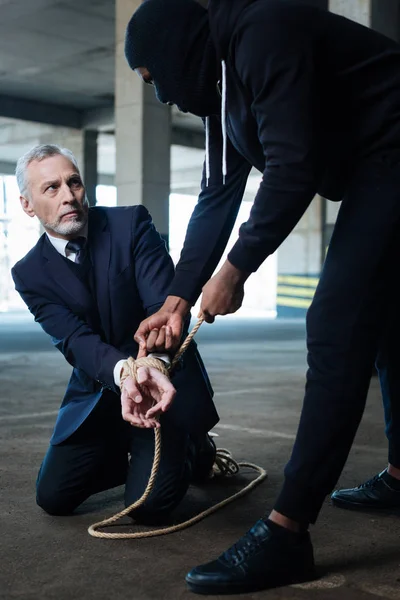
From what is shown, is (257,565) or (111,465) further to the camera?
(111,465)

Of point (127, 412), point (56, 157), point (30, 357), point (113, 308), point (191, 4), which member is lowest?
point (30, 357)

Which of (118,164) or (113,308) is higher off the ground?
(118,164)

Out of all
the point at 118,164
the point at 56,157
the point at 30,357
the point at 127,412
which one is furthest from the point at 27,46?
the point at 127,412

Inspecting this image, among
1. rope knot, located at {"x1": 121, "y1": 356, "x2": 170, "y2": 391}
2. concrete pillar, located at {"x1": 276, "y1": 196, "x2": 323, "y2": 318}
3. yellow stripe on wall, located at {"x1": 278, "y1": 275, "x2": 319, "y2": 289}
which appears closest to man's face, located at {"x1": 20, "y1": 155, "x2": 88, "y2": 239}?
rope knot, located at {"x1": 121, "y1": 356, "x2": 170, "y2": 391}

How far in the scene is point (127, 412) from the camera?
→ 2250 mm

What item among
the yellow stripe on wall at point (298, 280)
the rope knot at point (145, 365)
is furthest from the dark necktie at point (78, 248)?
the yellow stripe on wall at point (298, 280)

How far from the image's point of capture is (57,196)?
281cm

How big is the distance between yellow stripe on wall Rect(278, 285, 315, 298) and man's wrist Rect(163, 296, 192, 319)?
60.5 feet

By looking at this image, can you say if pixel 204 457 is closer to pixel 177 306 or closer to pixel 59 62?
pixel 177 306

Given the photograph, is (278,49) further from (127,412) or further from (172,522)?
(172,522)

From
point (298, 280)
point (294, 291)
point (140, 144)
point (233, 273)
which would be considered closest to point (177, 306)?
point (233, 273)

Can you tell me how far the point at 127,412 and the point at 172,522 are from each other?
0.56 m

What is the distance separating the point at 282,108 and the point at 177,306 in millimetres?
749

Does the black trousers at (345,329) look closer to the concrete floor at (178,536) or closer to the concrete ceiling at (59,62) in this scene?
the concrete floor at (178,536)
